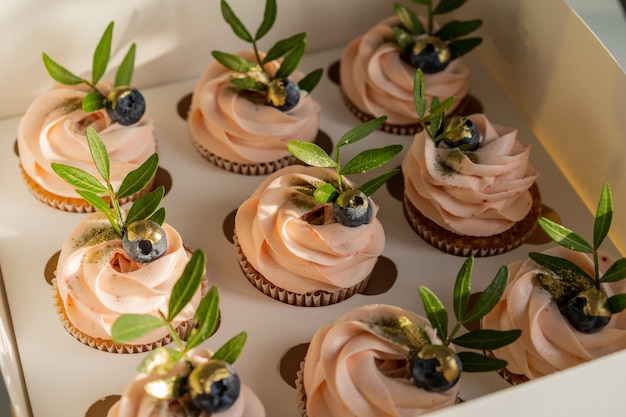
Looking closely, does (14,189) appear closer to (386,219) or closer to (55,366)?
(55,366)

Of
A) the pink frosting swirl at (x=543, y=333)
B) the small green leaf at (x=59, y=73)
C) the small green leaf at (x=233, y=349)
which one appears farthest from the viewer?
the small green leaf at (x=59, y=73)

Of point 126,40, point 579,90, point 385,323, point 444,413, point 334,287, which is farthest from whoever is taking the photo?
point 126,40

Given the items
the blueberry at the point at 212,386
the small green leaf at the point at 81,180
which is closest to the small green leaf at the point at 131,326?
the blueberry at the point at 212,386

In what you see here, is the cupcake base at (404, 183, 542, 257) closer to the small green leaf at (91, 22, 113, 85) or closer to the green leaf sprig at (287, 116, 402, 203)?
the green leaf sprig at (287, 116, 402, 203)

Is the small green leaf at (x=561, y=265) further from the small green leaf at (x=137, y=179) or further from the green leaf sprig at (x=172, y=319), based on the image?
the small green leaf at (x=137, y=179)

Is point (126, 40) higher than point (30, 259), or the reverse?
point (126, 40)

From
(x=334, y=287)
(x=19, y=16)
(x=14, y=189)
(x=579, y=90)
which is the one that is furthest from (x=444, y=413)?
(x=19, y=16)
